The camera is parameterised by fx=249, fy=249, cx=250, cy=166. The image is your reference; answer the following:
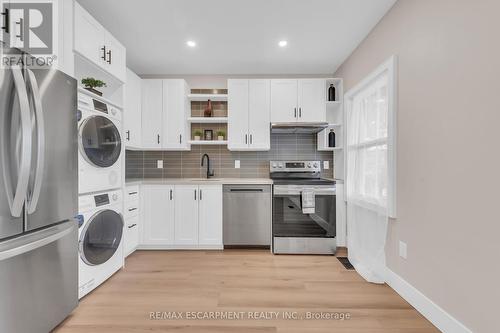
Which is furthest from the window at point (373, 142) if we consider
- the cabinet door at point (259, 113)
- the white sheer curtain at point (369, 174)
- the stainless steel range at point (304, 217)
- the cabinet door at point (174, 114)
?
the cabinet door at point (174, 114)

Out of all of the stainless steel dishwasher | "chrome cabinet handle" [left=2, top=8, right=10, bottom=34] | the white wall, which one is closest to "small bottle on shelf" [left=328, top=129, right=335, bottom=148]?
the stainless steel dishwasher

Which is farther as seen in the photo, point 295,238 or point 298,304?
point 295,238

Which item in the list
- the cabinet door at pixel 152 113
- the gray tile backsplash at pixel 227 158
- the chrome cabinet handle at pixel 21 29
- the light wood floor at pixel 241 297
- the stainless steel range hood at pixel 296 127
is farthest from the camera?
the gray tile backsplash at pixel 227 158

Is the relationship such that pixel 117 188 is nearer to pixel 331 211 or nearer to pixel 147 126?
pixel 147 126

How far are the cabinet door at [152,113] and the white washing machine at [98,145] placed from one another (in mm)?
999

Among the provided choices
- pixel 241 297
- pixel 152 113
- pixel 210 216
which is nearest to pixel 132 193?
pixel 210 216

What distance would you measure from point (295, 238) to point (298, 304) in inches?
46.2

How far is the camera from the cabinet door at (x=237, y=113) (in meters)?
3.51

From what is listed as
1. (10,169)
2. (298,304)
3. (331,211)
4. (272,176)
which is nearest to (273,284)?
(298,304)

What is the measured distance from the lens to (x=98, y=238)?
7.09 feet

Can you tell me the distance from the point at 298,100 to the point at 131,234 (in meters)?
2.78

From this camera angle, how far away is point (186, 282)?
A: 7.79ft

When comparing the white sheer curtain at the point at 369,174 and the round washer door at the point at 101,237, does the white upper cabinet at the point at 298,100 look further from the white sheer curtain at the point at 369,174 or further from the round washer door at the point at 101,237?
the round washer door at the point at 101,237

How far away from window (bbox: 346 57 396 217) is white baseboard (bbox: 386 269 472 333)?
0.58m
